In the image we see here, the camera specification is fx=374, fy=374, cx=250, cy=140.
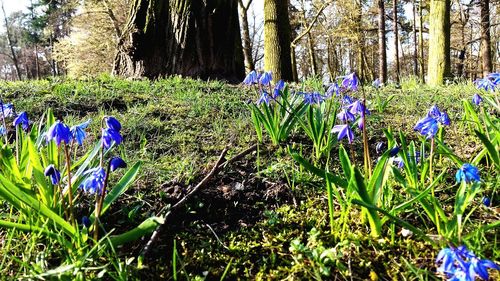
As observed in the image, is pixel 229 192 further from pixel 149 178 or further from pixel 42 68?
pixel 42 68

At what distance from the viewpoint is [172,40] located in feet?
19.4

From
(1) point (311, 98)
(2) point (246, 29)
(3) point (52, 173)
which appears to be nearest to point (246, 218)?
(3) point (52, 173)

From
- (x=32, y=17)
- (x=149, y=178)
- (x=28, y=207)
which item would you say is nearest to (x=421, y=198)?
(x=149, y=178)

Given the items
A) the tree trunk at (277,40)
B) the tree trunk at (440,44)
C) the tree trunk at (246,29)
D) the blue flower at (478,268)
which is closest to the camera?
the blue flower at (478,268)

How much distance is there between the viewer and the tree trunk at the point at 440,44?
7.41 metres

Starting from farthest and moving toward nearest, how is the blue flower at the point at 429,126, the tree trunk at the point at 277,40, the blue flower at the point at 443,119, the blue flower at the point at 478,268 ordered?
1. the tree trunk at the point at 277,40
2. the blue flower at the point at 443,119
3. the blue flower at the point at 429,126
4. the blue flower at the point at 478,268

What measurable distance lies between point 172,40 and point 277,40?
2029mm

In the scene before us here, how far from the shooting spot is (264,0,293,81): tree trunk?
22.4ft

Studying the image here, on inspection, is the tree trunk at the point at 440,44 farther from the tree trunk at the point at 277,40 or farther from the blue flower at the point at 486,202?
the blue flower at the point at 486,202

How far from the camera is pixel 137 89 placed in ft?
14.5

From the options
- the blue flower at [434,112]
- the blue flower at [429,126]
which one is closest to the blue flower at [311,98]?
the blue flower at [434,112]

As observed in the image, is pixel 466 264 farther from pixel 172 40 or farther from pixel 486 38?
pixel 486 38

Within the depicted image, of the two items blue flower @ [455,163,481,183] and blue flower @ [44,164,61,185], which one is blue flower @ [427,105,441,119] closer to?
blue flower @ [455,163,481,183]

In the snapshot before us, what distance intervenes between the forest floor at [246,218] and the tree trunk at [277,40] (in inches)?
151
